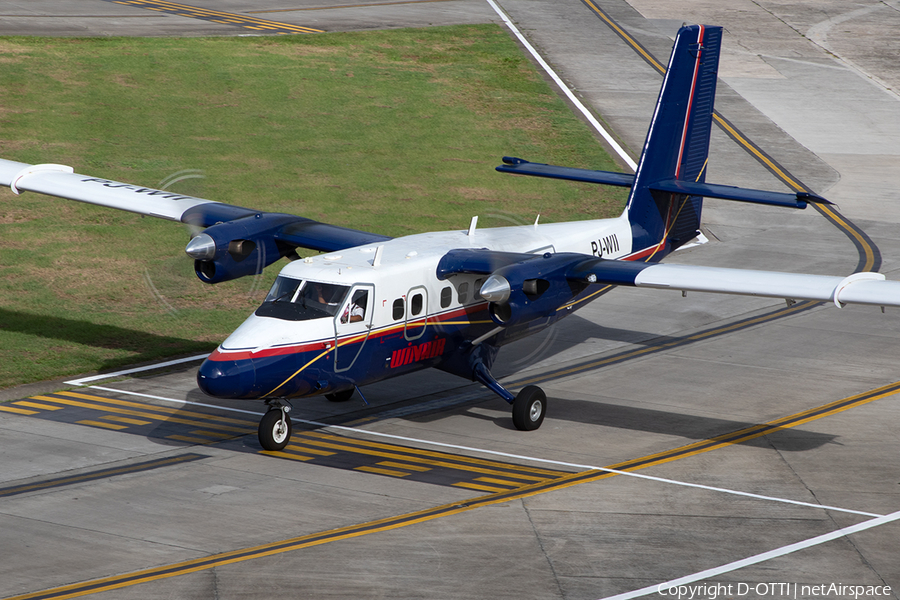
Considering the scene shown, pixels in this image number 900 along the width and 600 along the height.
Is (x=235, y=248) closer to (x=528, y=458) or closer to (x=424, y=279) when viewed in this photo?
(x=424, y=279)

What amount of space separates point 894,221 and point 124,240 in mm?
27211

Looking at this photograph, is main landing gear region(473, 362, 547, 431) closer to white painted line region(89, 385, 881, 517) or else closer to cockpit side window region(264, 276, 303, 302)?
white painted line region(89, 385, 881, 517)

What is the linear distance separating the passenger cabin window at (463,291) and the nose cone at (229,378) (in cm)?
477

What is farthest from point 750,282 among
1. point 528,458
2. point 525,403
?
point 528,458

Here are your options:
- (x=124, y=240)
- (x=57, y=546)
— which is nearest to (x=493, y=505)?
(x=57, y=546)

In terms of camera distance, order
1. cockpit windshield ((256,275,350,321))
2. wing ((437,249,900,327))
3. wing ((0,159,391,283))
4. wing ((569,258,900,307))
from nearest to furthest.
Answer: wing ((569,258,900,307)) → wing ((437,249,900,327)) → cockpit windshield ((256,275,350,321)) → wing ((0,159,391,283))

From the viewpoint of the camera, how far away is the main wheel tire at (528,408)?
68.6ft

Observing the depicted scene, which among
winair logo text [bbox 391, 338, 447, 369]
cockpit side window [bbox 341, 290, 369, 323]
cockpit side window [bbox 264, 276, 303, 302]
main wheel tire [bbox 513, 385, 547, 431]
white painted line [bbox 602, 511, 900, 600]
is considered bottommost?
white painted line [bbox 602, 511, 900, 600]

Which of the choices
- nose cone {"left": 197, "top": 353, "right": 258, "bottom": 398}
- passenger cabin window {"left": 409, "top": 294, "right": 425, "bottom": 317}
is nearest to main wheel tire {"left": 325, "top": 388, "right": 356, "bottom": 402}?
passenger cabin window {"left": 409, "top": 294, "right": 425, "bottom": 317}

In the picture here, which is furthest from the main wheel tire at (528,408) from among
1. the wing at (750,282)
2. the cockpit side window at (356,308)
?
the cockpit side window at (356,308)

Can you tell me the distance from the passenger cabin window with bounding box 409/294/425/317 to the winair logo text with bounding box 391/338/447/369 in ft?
2.32

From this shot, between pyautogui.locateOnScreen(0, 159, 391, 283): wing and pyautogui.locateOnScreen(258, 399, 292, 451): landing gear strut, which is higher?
pyautogui.locateOnScreen(0, 159, 391, 283): wing

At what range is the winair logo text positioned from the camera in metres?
20.2

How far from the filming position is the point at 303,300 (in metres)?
19.1
